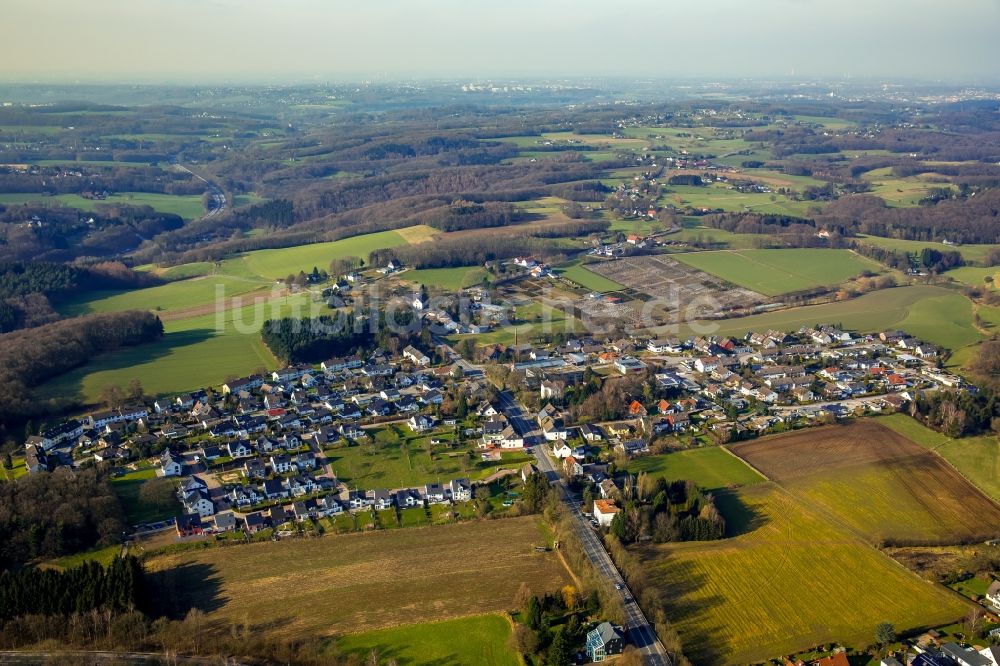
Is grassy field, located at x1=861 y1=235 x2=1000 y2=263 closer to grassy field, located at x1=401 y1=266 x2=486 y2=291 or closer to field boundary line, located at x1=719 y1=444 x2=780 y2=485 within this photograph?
grassy field, located at x1=401 y1=266 x2=486 y2=291

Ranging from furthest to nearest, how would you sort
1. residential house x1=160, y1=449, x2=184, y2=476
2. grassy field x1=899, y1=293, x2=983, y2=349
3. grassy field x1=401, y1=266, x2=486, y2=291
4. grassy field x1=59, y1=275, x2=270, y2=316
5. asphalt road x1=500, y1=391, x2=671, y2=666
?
1. grassy field x1=401, y1=266, x2=486, y2=291
2. grassy field x1=59, y1=275, x2=270, y2=316
3. grassy field x1=899, y1=293, x2=983, y2=349
4. residential house x1=160, y1=449, x2=184, y2=476
5. asphalt road x1=500, y1=391, x2=671, y2=666

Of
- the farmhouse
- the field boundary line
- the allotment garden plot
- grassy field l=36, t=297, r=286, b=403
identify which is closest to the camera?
the farmhouse

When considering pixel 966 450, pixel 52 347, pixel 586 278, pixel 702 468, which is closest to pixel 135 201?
pixel 52 347

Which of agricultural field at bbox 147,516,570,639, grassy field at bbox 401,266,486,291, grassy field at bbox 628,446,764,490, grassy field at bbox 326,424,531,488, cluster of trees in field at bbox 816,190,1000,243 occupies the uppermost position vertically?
cluster of trees in field at bbox 816,190,1000,243

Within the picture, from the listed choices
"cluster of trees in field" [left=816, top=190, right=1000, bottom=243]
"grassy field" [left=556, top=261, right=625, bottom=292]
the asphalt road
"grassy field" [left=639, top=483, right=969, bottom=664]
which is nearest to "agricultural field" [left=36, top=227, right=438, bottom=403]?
"grassy field" [left=556, top=261, right=625, bottom=292]

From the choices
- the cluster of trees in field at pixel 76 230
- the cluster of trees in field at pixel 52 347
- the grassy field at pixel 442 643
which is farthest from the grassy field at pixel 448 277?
the grassy field at pixel 442 643

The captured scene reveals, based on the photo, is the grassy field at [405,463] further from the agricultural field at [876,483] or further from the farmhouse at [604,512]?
the agricultural field at [876,483]

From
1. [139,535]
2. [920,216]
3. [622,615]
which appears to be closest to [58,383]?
[139,535]
